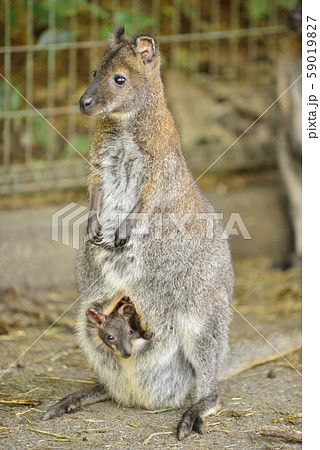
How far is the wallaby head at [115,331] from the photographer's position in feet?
14.7

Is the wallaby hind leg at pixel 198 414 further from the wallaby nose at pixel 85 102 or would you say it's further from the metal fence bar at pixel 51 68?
the metal fence bar at pixel 51 68

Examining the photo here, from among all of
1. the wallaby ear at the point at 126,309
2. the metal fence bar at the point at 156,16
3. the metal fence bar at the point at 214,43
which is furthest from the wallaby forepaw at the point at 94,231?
the metal fence bar at the point at 214,43

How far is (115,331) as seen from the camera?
4.53 m

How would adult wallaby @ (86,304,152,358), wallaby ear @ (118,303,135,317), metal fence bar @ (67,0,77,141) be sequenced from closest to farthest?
adult wallaby @ (86,304,152,358) < wallaby ear @ (118,303,135,317) < metal fence bar @ (67,0,77,141)

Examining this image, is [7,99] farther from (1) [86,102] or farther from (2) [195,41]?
(1) [86,102]

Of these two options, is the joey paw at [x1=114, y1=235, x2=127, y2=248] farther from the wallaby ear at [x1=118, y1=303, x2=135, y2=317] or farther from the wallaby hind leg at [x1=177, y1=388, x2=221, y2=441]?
the wallaby hind leg at [x1=177, y1=388, x2=221, y2=441]

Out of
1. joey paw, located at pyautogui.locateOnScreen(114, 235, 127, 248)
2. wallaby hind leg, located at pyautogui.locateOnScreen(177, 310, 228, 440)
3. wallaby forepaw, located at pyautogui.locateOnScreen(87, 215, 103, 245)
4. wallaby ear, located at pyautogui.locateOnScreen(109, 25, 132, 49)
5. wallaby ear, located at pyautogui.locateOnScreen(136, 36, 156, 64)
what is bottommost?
wallaby hind leg, located at pyautogui.locateOnScreen(177, 310, 228, 440)

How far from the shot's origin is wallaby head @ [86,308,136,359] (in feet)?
14.7

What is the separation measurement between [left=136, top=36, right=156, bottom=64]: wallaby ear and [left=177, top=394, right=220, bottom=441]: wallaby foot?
189 cm

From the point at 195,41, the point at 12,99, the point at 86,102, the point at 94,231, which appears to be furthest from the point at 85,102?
the point at 195,41

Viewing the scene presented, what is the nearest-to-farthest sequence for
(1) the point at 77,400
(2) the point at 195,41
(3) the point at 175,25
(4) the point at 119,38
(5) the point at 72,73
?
1. (4) the point at 119,38
2. (1) the point at 77,400
3. (5) the point at 72,73
4. (3) the point at 175,25
5. (2) the point at 195,41

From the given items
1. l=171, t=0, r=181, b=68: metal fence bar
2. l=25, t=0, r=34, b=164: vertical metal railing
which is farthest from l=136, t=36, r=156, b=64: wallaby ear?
l=171, t=0, r=181, b=68: metal fence bar

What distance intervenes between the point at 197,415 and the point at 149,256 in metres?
0.89

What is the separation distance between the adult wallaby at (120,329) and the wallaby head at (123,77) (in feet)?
3.59
